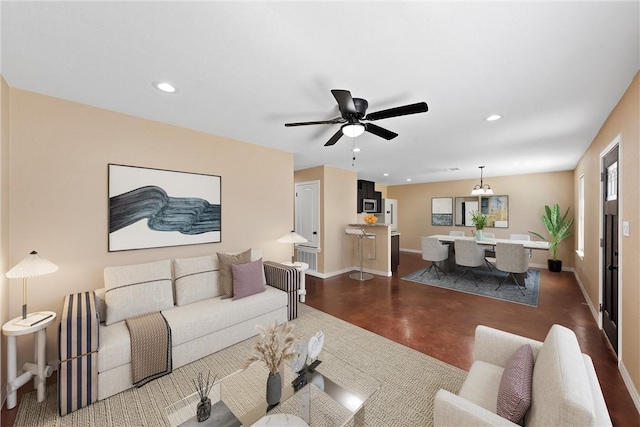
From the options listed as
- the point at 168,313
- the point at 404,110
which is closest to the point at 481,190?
the point at 404,110

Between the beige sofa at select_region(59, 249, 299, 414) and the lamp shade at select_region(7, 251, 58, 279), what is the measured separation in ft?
1.19

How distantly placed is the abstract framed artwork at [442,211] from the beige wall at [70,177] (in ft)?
24.6

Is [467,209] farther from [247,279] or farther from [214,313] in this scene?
[214,313]

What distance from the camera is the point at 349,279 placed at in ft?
17.9

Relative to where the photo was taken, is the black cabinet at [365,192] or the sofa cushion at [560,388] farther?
the black cabinet at [365,192]

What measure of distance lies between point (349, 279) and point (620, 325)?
3.80 meters

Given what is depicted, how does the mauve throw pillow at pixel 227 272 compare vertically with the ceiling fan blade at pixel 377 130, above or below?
below

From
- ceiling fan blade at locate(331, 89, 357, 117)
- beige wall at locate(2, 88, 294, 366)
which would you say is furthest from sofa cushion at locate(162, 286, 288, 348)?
ceiling fan blade at locate(331, 89, 357, 117)

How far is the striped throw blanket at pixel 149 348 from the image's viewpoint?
2096mm

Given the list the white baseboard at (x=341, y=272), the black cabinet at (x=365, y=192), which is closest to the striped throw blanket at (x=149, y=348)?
the white baseboard at (x=341, y=272)

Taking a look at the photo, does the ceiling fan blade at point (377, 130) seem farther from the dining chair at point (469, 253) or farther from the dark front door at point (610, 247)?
the dining chair at point (469, 253)

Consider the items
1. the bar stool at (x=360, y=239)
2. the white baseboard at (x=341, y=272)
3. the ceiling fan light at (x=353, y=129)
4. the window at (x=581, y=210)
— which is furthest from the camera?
the white baseboard at (x=341, y=272)

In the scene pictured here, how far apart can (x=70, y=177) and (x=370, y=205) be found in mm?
7006

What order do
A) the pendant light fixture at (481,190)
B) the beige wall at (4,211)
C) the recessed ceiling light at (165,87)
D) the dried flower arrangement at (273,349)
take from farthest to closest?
the pendant light fixture at (481,190) < the recessed ceiling light at (165,87) < the beige wall at (4,211) < the dried flower arrangement at (273,349)
